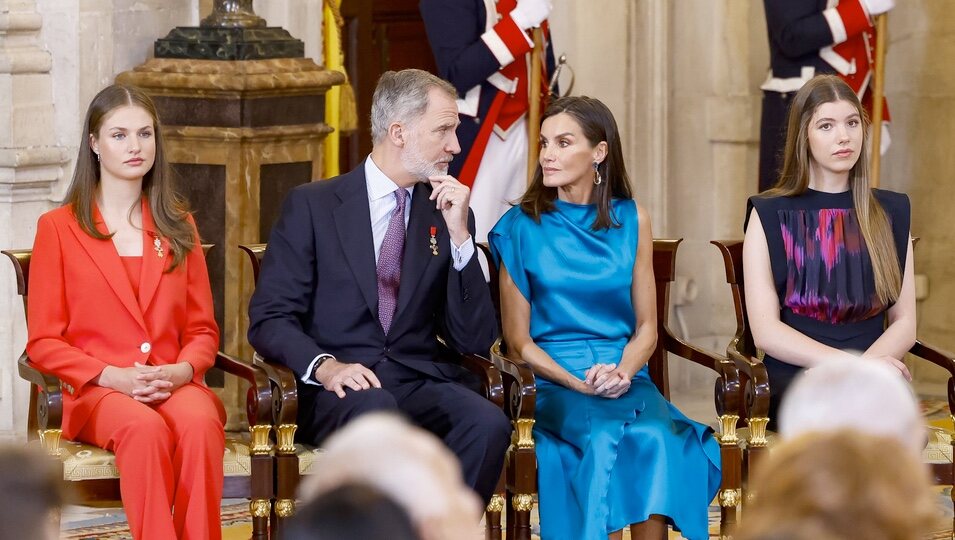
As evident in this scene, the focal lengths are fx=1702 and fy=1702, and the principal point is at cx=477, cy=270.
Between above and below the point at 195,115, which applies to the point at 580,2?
above

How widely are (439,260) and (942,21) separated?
3.90 meters

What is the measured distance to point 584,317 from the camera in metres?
4.90

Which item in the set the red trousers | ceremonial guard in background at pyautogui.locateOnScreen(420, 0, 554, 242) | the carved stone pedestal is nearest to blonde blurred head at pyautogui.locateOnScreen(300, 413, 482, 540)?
the red trousers

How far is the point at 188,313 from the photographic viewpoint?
4629mm

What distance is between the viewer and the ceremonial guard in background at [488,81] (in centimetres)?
626

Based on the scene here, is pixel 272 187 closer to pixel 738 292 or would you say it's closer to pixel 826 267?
pixel 738 292

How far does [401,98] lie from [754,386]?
1241 millimetres

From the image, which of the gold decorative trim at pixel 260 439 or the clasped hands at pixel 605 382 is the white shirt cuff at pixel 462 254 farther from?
the gold decorative trim at pixel 260 439

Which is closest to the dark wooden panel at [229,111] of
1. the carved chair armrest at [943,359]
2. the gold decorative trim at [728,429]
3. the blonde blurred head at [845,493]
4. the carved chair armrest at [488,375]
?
the carved chair armrest at [488,375]

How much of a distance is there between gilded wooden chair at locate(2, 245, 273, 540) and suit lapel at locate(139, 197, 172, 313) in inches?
12.0

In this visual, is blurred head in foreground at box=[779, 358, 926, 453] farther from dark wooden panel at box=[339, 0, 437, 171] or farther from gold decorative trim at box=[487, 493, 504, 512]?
Answer: dark wooden panel at box=[339, 0, 437, 171]

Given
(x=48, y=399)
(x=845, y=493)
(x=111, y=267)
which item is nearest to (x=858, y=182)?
(x=111, y=267)

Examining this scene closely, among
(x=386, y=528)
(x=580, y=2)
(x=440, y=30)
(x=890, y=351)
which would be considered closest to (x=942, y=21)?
(x=580, y=2)

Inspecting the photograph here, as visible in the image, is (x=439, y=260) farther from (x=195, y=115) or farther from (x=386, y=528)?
(x=386, y=528)
